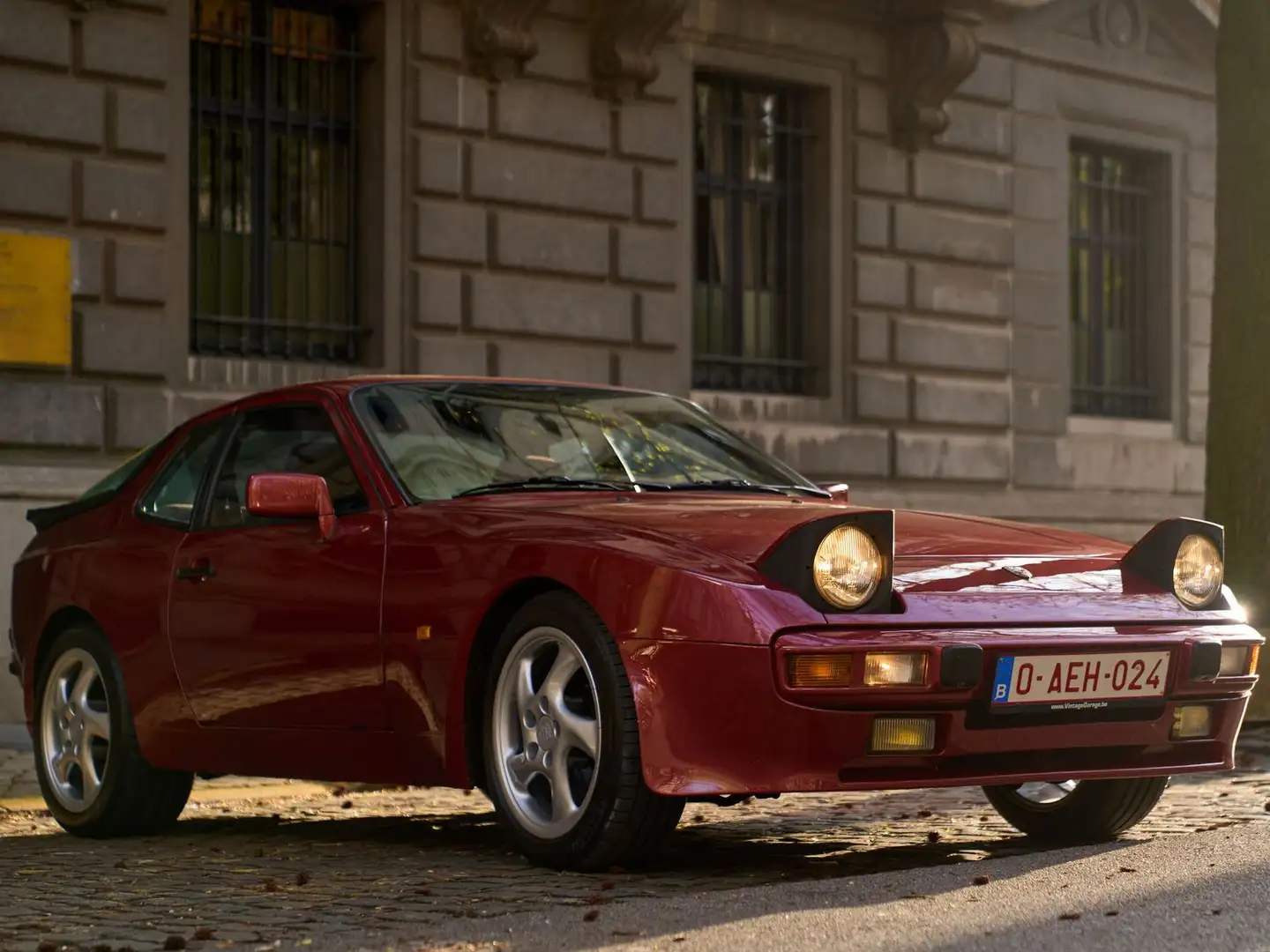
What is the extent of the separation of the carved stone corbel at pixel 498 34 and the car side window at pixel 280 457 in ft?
27.9

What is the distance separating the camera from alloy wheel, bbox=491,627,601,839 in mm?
5809

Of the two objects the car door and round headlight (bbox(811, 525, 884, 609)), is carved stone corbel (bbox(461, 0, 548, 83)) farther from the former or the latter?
round headlight (bbox(811, 525, 884, 609))

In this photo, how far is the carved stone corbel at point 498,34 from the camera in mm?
15555

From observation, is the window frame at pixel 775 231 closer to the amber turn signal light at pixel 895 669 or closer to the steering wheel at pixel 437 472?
the steering wheel at pixel 437 472

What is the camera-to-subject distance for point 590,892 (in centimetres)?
551

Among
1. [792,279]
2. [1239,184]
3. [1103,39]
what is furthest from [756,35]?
[1239,184]

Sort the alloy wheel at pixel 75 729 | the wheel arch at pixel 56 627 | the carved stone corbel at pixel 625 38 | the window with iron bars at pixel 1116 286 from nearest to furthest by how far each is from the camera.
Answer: the alloy wheel at pixel 75 729, the wheel arch at pixel 56 627, the carved stone corbel at pixel 625 38, the window with iron bars at pixel 1116 286

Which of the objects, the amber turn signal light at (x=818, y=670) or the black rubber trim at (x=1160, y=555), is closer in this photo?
the amber turn signal light at (x=818, y=670)

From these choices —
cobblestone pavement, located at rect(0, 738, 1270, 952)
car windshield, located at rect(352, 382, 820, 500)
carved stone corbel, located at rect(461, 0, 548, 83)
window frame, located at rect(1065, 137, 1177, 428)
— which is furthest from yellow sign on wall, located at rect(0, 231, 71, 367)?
window frame, located at rect(1065, 137, 1177, 428)

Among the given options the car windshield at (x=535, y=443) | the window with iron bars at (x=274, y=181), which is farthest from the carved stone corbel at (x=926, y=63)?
the car windshield at (x=535, y=443)

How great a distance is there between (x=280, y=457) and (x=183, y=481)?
48 centimetres

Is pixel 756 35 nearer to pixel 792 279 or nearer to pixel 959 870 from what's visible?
pixel 792 279

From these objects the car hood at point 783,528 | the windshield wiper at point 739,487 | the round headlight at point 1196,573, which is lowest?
the round headlight at point 1196,573

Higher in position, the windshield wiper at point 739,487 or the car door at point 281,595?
the windshield wiper at point 739,487
